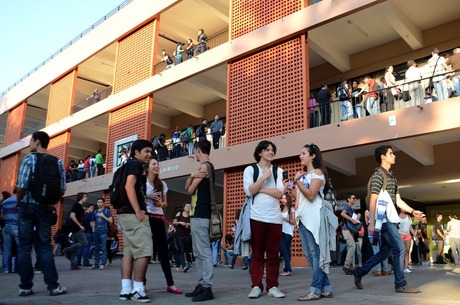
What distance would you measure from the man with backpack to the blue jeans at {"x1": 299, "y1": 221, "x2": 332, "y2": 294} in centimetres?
304

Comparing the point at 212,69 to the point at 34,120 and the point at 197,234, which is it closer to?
the point at 197,234

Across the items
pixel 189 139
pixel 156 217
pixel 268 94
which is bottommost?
pixel 156 217

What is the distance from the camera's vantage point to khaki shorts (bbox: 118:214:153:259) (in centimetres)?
486

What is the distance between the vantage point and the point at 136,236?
4.88 meters

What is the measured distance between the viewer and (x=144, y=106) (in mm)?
19703

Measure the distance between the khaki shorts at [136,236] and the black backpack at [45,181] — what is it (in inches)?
44.4

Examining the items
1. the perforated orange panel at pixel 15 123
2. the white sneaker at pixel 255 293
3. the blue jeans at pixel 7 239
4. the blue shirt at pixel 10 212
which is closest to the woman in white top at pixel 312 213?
the white sneaker at pixel 255 293

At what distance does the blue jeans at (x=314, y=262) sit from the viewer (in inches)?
193

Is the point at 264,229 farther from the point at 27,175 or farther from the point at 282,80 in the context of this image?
the point at 282,80

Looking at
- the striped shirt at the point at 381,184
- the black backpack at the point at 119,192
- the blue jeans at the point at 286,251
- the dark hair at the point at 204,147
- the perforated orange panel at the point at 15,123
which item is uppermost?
the perforated orange panel at the point at 15,123

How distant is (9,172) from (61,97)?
28.5 ft

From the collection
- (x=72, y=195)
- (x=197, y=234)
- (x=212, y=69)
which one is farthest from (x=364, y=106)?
(x=72, y=195)

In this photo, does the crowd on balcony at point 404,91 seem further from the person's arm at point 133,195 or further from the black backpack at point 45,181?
the black backpack at point 45,181

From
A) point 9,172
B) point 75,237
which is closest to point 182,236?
point 75,237
